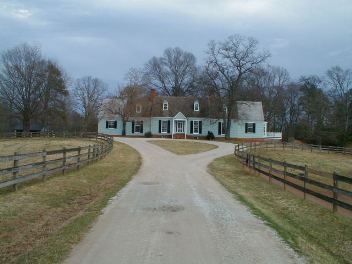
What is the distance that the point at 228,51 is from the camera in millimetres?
65500

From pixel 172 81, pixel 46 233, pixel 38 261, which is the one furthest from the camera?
pixel 172 81

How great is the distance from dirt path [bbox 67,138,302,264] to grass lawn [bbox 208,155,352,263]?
36 cm

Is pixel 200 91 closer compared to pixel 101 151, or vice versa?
pixel 101 151

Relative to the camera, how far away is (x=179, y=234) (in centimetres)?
918

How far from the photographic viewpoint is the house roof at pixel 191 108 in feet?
224

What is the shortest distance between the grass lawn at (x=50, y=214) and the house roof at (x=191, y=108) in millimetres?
49088

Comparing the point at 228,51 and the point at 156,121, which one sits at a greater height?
the point at 228,51

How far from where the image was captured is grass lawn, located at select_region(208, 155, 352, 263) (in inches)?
331

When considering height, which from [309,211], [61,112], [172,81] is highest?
[172,81]

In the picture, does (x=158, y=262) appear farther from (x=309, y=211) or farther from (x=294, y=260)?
(x=309, y=211)

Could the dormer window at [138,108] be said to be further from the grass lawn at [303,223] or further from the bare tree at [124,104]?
the grass lawn at [303,223]

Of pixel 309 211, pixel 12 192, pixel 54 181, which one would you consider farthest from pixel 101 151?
pixel 309 211

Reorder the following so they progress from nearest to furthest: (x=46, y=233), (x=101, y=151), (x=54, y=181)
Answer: (x=46, y=233), (x=54, y=181), (x=101, y=151)

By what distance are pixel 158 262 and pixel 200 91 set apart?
6347 cm
